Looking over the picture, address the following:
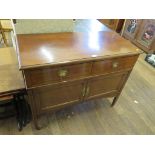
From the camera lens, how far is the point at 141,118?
166cm

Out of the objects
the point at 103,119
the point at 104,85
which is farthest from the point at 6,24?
the point at 103,119

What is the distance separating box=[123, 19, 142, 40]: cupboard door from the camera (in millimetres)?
2998

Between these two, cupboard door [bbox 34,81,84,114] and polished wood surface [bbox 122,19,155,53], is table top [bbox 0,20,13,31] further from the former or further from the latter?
polished wood surface [bbox 122,19,155,53]

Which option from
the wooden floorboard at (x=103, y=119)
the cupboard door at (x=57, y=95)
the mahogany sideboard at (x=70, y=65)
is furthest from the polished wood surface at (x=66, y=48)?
the wooden floorboard at (x=103, y=119)

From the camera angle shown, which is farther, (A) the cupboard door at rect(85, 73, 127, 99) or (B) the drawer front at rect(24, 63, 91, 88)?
(A) the cupboard door at rect(85, 73, 127, 99)

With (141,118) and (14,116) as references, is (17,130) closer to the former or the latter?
(14,116)

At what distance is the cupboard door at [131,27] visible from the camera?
118 inches

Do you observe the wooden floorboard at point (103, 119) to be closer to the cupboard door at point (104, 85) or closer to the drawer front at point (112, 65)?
the cupboard door at point (104, 85)

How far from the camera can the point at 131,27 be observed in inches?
126

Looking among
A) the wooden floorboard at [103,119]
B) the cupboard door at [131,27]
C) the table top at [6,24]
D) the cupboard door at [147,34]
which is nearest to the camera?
the wooden floorboard at [103,119]

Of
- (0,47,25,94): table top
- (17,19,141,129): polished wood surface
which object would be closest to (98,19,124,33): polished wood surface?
(17,19,141,129): polished wood surface

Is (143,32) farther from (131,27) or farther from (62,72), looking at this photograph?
(62,72)

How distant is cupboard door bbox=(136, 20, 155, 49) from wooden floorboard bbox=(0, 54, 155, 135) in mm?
1254

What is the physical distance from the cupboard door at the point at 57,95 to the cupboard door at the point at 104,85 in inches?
3.8
